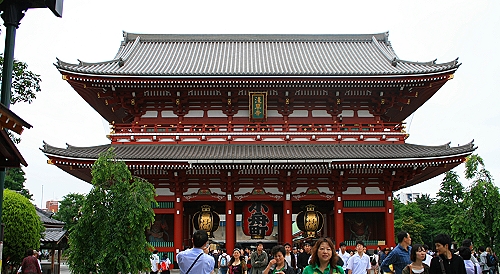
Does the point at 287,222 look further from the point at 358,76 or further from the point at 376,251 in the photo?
the point at 358,76

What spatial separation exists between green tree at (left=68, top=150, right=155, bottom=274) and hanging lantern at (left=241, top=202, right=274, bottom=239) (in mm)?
Answer: 9060

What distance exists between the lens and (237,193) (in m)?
23.0

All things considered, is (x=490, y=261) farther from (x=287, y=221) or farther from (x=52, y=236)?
(x=52, y=236)

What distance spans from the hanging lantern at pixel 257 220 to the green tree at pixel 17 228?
9.26 metres

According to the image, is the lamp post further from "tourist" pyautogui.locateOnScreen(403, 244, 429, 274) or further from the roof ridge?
the roof ridge

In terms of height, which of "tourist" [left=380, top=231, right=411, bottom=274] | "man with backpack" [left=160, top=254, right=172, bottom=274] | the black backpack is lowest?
"man with backpack" [left=160, top=254, right=172, bottom=274]

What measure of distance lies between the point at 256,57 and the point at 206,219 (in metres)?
10.9

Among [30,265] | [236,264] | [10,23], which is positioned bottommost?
[30,265]

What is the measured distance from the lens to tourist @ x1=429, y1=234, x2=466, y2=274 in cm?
768

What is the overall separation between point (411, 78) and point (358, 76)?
253 cm

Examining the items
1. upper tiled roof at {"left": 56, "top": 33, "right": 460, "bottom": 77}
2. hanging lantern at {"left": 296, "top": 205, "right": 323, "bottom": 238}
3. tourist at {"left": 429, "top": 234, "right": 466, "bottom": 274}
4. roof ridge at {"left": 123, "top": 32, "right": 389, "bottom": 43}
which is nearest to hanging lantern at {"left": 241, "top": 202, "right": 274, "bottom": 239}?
hanging lantern at {"left": 296, "top": 205, "right": 323, "bottom": 238}

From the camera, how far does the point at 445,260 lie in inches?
307

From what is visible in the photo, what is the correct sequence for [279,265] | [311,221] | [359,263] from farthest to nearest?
[311,221], [359,263], [279,265]

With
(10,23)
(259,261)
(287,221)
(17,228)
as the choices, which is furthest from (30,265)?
(287,221)
